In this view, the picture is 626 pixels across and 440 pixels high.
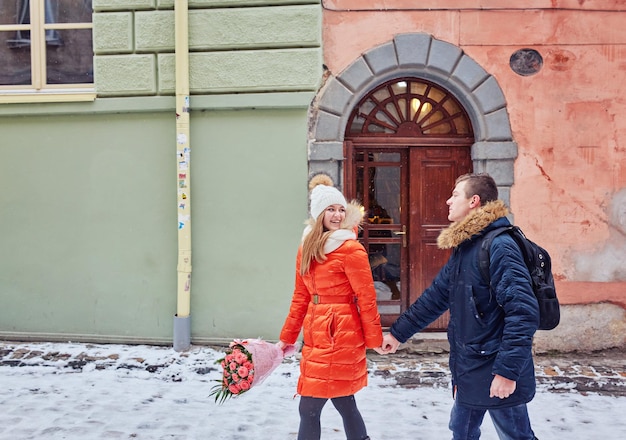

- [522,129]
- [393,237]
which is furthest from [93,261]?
[522,129]

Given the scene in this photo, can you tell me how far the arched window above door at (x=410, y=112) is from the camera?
6.36 metres

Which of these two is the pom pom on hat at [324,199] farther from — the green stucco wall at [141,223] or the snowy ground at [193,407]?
the green stucco wall at [141,223]

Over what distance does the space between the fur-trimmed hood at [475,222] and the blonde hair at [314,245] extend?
27.8 inches

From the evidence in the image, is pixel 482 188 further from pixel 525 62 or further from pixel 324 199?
pixel 525 62

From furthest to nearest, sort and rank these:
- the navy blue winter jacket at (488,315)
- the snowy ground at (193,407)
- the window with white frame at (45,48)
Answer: the window with white frame at (45,48), the snowy ground at (193,407), the navy blue winter jacket at (488,315)

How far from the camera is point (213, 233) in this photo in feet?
20.8

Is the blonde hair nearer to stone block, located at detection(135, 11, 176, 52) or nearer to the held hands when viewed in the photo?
the held hands

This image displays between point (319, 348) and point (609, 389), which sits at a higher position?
point (319, 348)

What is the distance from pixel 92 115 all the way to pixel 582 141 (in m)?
5.14

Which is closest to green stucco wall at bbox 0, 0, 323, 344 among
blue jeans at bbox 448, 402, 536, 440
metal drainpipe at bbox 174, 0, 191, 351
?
metal drainpipe at bbox 174, 0, 191, 351

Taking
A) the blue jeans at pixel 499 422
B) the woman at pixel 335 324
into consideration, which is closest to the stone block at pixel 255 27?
the woman at pixel 335 324

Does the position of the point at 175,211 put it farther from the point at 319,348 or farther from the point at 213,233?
the point at 319,348

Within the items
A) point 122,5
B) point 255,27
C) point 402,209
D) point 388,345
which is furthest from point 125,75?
point 388,345

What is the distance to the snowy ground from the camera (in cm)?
424
